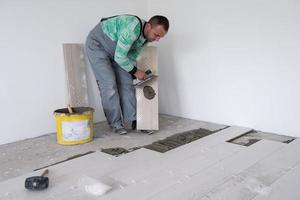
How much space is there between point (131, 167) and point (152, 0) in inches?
95.3

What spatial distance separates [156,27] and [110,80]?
0.72m

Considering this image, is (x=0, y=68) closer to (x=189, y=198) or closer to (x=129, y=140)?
(x=129, y=140)

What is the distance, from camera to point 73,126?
8.48 ft

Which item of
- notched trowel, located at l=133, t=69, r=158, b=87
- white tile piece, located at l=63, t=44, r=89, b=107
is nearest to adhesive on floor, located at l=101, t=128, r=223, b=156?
notched trowel, located at l=133, t=69, r=158, b=87

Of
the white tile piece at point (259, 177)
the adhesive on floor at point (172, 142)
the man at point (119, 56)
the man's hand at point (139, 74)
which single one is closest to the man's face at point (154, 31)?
the man at point (119, 56)

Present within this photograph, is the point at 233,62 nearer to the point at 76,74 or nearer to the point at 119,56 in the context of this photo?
the point at 119,56

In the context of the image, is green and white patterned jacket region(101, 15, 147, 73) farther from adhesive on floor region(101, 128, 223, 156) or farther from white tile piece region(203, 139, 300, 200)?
white tile piece region(203, 139, 300, 200)

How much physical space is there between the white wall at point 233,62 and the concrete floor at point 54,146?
0.35m

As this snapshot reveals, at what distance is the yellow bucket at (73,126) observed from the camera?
257cm

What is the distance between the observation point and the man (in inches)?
102

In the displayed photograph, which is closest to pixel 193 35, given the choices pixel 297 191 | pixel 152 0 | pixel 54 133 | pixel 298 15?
pixel 152 0

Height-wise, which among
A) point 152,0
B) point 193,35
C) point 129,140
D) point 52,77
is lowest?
point 129,140

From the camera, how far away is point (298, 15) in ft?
8.37

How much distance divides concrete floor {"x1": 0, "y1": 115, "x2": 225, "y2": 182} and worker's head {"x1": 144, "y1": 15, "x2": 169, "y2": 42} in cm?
98
